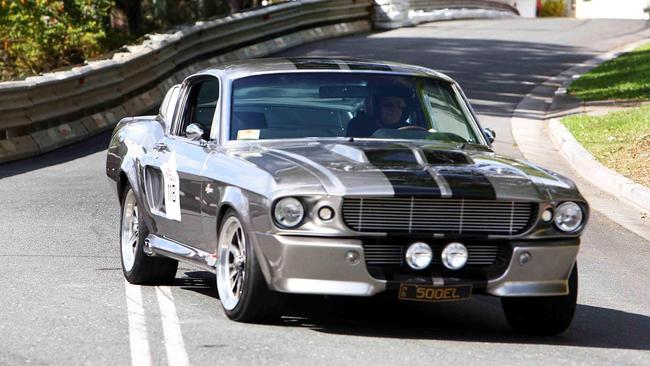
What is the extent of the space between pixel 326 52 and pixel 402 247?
880 inches

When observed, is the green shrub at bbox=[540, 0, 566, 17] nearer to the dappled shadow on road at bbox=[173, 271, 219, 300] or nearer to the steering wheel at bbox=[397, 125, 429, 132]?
the dappled shadow on road at bbox=[173, 271, 219, 300]

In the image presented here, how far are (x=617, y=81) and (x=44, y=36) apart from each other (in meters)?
11.5

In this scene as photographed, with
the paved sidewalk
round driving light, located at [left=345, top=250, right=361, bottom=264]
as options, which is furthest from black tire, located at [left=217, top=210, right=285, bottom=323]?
the paved sidewalk

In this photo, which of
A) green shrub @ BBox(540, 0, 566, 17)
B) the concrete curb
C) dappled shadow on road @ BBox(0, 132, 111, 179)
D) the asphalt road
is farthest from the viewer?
green shrub @ BBox(540, 0, 566, 17)

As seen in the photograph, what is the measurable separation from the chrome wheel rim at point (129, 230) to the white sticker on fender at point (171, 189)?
2.20 feet

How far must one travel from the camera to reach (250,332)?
24.3 ft

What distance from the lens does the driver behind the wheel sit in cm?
863

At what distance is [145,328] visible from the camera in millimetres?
7633

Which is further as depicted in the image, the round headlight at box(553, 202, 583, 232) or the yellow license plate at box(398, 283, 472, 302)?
the round headlight at box(553, 202, 583, 232)

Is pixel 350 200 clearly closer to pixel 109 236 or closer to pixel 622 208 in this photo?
pixel 109 236

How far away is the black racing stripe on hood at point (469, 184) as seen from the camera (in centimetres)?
727

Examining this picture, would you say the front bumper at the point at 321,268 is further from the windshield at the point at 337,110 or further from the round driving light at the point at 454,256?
the windshield at the point at 337,110

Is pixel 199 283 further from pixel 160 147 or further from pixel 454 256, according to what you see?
pixel 454 256

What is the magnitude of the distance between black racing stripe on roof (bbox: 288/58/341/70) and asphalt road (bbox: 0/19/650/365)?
1.45m
